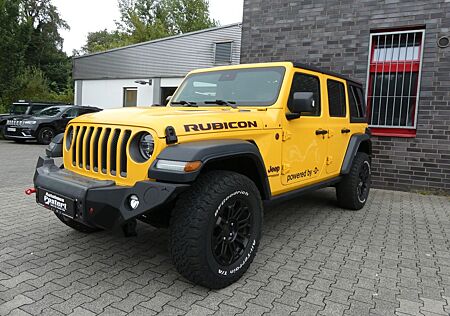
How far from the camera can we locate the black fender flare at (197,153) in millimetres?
2607

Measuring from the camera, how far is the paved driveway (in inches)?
108

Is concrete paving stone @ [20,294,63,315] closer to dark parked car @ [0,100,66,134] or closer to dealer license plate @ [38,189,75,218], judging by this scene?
dealer license plate @ [38,189,75,218]

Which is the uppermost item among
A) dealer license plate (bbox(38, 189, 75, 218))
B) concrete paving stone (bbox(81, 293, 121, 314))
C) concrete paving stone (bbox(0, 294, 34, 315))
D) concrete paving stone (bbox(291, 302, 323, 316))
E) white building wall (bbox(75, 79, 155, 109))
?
white building wall (bbox(75, 79, 155, 109))

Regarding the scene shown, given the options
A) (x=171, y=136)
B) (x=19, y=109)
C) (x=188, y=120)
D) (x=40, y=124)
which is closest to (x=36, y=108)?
(x=19, y=109)

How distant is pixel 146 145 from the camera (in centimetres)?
288

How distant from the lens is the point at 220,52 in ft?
46.4

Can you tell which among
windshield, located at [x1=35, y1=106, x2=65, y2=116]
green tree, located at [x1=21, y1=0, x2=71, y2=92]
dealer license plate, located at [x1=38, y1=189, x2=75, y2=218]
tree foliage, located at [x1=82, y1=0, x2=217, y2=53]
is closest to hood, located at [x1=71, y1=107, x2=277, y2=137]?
dealer license plate, located at [x1=38, y1=189, x2=75, y2=218]

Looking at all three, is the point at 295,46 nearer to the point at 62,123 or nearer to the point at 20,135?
the point at 62,123

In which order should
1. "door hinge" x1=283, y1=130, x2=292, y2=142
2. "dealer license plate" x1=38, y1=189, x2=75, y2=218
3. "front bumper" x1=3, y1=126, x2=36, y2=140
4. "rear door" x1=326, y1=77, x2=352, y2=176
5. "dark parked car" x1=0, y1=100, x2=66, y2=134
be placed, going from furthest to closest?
1. "dark parked car" x1=0, y1=100, x2=66, y2=134
2. "front bumper" x1=3, y1=126, x2=36, y2=140
3. "rear door" x1=326, y1=77, x2=352, y2=176
4. "door hinge" x1=283, y1=130, x2=292, y2=142
5. "dealer license plate" x1=38, y1=189, x2=75, y2=218

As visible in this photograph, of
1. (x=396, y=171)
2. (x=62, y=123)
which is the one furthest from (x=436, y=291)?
(x=62, y=123)

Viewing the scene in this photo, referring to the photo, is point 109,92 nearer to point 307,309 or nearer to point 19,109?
point 19,109

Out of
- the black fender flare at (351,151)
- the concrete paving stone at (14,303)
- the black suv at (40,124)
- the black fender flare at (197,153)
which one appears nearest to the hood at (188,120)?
the black fender flare at (197,153)

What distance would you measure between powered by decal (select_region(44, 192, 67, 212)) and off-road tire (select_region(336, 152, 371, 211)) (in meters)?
3.92

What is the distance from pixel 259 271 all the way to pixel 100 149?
5.62ft
